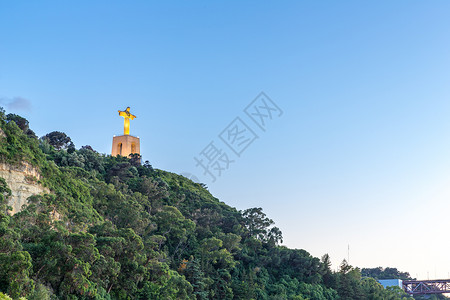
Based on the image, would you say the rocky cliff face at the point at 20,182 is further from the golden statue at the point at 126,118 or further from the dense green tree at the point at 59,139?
the golden statue at the point at 126,118

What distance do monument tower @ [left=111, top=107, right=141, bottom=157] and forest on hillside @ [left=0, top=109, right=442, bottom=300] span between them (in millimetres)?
4478

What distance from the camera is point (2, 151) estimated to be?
92.6ft

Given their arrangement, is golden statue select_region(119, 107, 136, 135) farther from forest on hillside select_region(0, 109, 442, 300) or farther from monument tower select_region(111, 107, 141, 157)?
forest on hillside select_region(0, 109, 442, 300)

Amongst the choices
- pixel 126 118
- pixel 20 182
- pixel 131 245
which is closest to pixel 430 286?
pixel 126 118

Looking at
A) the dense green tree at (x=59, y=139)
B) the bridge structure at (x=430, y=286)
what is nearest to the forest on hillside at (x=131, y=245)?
the dense green tree at (x=59, y=139)

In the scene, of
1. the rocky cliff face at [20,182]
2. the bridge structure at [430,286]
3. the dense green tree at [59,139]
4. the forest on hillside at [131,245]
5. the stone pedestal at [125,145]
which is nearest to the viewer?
the forest on hillside at [131,245]

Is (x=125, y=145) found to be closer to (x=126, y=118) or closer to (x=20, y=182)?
(x=126, y=118)

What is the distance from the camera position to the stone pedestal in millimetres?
71250

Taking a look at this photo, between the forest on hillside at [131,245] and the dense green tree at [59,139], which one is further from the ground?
the dense green tree at [59,139]

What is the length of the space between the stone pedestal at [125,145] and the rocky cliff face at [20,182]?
41002 millimetres

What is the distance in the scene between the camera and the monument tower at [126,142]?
7131 cm

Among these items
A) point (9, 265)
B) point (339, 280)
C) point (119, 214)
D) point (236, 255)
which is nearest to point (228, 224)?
point (236, 255)

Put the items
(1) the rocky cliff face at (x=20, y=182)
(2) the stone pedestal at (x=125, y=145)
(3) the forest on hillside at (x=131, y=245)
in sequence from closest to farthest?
(3) the forest on hillside at (x=131, y=245) → (1) the rocky cliff face at (x=20, y=182) → (2) the stone pedestal at (x=125, y=145)

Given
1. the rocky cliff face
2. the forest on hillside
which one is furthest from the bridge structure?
the rocky cliff face
